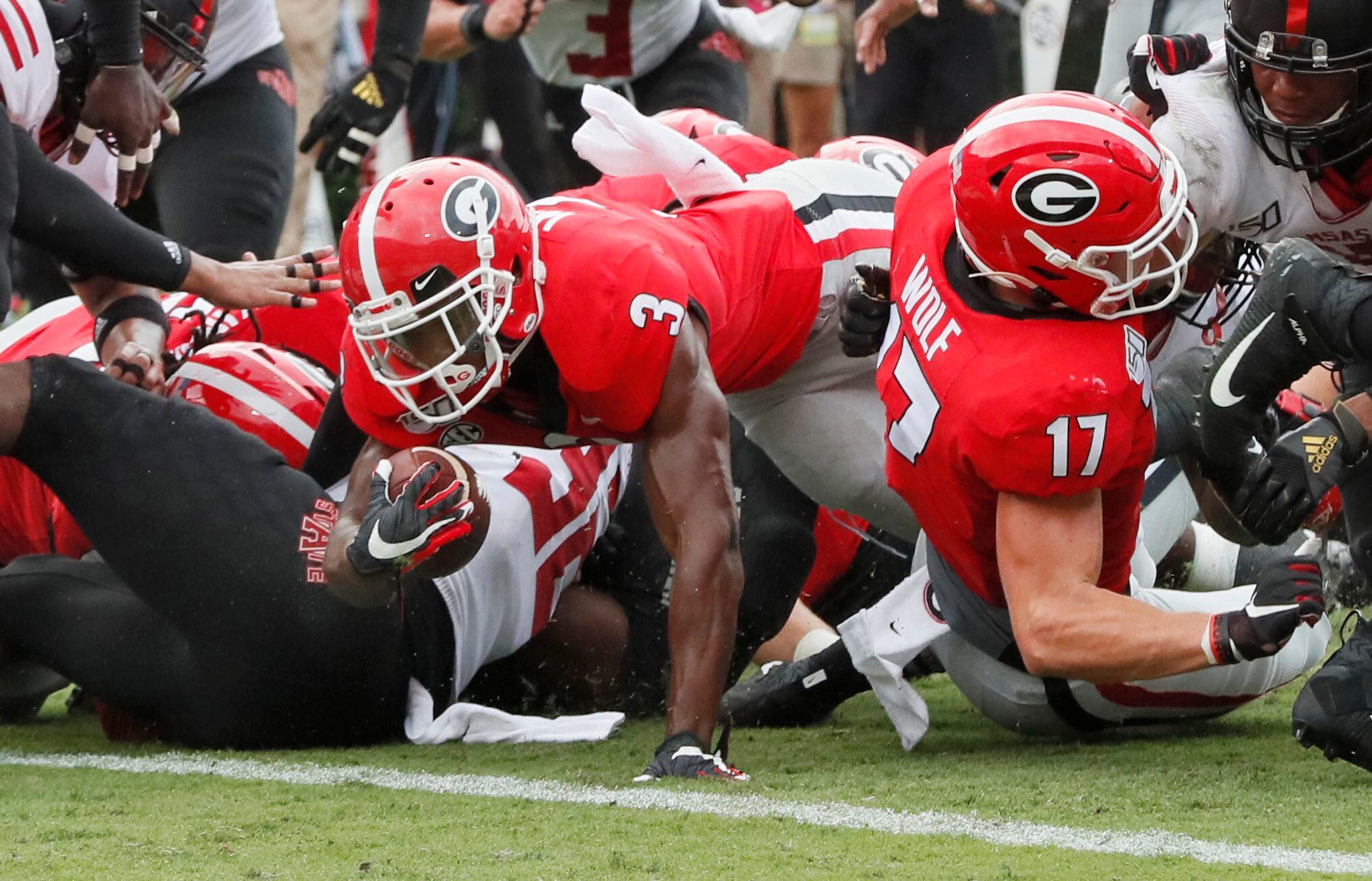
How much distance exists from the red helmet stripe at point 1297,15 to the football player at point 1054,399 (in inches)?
10.1

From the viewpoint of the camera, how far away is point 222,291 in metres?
3.74

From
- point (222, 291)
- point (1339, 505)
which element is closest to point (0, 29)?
point (222, 291)

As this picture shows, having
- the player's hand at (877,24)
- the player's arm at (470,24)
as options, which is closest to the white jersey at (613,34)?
the player's arm at (470,24)

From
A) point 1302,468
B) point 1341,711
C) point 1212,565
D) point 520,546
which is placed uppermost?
point 1302,468

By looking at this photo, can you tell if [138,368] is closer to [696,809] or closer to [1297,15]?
[696,809]

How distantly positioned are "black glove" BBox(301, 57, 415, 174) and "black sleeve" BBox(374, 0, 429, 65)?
23mm

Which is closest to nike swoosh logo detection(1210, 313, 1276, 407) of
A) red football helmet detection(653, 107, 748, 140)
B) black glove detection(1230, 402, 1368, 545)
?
black glove detection(1230, 402, 1368, 545)

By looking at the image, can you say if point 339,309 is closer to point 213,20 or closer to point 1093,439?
point 213,20

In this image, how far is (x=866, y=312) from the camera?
129 inches

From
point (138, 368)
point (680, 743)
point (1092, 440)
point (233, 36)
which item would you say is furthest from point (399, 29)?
point (1092, 440)

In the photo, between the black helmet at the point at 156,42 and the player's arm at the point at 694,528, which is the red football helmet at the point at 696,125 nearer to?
the black helmet at the point at 156,42

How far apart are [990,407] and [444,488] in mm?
821

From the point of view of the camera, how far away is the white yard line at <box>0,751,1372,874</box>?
7.73 ft

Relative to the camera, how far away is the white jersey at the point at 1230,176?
9.94 feet
